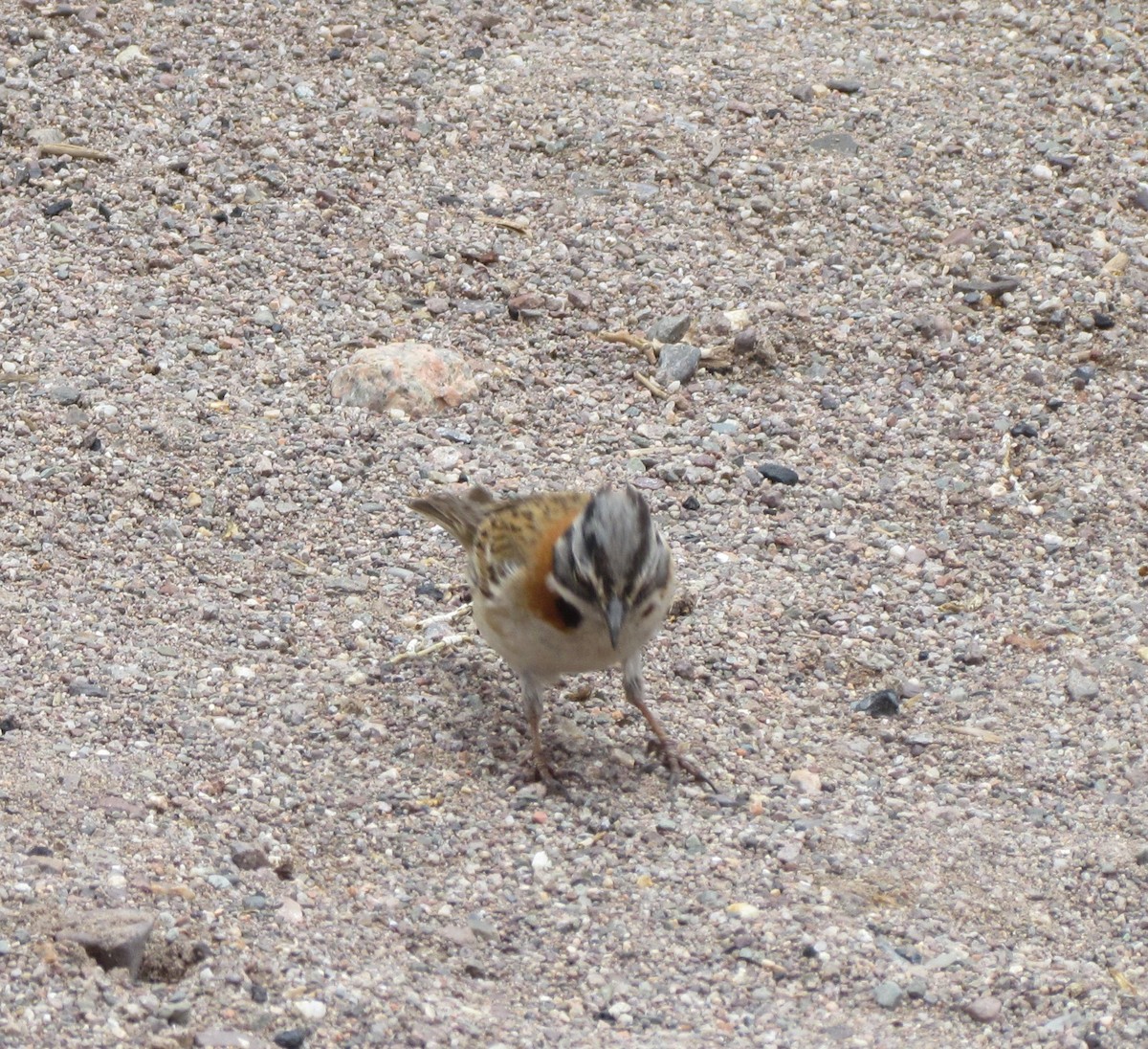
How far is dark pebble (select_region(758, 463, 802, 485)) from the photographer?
26.6 feet

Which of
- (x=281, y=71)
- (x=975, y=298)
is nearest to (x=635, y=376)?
(x=975, y=298)

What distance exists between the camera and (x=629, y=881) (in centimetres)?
594

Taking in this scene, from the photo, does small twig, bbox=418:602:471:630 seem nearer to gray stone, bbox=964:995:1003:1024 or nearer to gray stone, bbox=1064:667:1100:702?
gray stone, bbox=1064:667:1100:702

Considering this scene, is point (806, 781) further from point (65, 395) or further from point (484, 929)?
point (65, 395)

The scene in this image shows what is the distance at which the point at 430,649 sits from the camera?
711cm

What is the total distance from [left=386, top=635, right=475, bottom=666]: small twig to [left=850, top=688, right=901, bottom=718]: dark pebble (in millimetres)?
1536

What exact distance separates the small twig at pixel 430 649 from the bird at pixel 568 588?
456 mm

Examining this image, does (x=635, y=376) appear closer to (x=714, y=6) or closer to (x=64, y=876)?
(x=714, y=6)

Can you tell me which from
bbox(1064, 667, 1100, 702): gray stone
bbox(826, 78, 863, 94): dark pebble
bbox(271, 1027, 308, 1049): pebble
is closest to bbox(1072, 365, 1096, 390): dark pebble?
bbox(1064, 667, 1100, 702): gray stone

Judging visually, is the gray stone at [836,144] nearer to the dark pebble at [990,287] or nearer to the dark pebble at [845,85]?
the dark pebble at [845,85]

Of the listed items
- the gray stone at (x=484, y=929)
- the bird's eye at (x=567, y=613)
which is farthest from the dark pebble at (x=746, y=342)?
the gray stone at (x=484, y=929)

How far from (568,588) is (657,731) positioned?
79 cm

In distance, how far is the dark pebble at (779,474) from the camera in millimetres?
8102

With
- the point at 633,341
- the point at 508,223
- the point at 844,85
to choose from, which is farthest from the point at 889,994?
the point at 844,85
